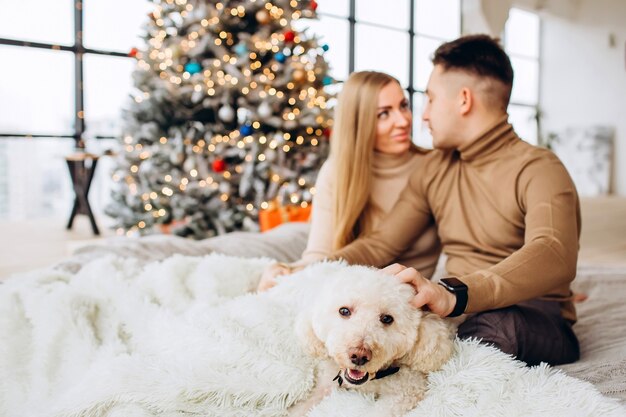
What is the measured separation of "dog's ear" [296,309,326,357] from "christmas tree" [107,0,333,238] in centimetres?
307

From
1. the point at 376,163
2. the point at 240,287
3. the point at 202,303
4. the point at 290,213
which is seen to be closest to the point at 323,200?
the point at 376,163

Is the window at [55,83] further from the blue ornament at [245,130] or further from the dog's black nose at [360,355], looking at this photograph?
the dog's black nose at [360,355]

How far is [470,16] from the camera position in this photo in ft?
29.4

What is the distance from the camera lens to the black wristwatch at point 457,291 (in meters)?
1.21

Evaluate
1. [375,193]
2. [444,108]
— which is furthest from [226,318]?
[375,193]

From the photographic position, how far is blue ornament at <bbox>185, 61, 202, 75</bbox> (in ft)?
13.6

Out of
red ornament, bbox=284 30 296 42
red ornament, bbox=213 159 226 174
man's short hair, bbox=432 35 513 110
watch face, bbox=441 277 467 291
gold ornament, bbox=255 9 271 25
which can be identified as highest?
gold ornament, bbox=255 9 271 25

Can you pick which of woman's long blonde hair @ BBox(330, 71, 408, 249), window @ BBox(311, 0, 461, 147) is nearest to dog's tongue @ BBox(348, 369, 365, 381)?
woman's long blonde hair @ BBox(330, 71, 408, 249)

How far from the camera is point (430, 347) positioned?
1056mm

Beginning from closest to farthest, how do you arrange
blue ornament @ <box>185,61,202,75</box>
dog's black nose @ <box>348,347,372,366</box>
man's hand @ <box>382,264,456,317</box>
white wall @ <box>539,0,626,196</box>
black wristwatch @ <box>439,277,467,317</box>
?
1. dog's black nose @ <box>348,347,372,366</box>
2. man's hand @ <box>382,264,456,317</box>
3. black wristwatch @ <box>439,277,467,317</box>
4. blue ornament @ <box>185,61,202,75</box>
5. white wall @ <box>539,0,626,196</box>

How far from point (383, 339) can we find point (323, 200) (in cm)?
127

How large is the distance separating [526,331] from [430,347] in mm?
424

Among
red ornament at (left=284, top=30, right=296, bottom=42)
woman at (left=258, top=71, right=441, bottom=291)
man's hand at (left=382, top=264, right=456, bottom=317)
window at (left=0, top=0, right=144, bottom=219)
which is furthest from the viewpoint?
window at (left=0, top=0, right=144, bottom=219)

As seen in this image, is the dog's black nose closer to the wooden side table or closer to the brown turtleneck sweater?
the brown turtleneck sweater
